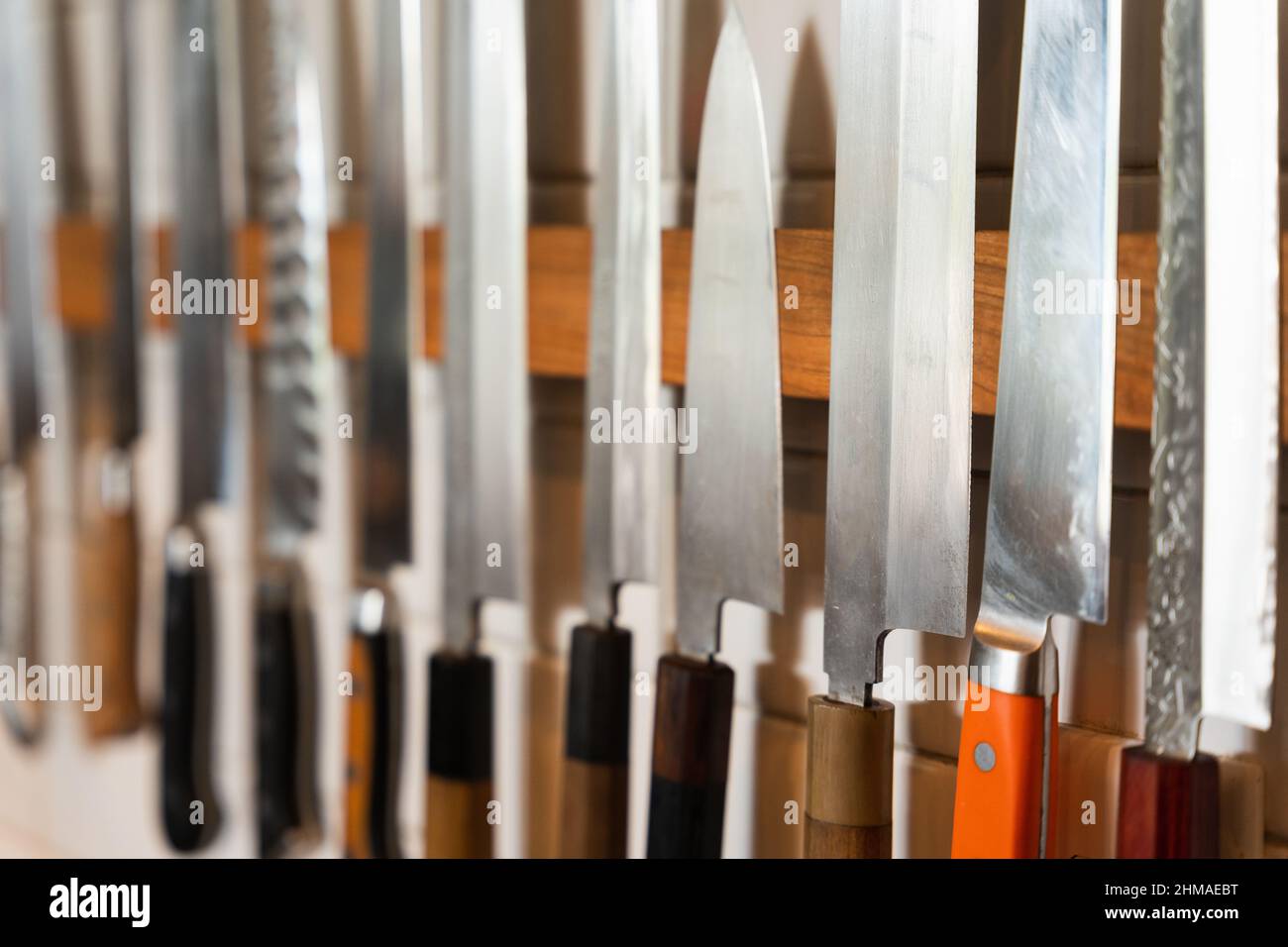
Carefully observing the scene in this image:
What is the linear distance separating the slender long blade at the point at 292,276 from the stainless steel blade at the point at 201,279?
0.13ft

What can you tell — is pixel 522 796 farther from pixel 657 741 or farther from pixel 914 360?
pixel 914 360

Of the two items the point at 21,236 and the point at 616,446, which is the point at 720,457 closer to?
the point at 616,446

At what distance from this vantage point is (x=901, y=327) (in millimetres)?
439

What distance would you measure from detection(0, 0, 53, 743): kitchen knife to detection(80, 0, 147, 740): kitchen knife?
7cm

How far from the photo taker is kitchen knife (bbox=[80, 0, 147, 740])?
750 millimetres

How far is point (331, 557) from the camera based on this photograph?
2.49ft

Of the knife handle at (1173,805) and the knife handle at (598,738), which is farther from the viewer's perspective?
the knife handle at (598,738)

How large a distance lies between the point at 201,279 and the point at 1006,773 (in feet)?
1.67

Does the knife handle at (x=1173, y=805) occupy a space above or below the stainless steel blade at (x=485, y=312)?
below

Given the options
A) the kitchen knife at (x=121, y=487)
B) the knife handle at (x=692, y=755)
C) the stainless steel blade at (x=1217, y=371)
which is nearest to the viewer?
the stainless steel blade at (x=1217, y=371)

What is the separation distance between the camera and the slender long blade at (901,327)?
423 mm

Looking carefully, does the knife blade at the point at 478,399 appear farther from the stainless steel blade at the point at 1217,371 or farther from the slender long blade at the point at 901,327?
the stainless steel blade at the point at 1217,371

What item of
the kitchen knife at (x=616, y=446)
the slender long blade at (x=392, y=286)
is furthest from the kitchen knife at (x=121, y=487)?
the kitchen knife at (x=616, y=446)
